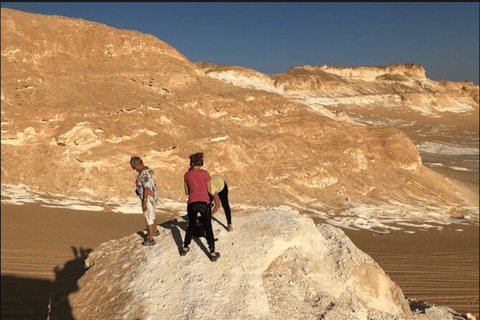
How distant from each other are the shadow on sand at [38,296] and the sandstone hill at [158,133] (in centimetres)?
656

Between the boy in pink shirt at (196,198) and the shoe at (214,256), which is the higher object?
the boy in pink shirt at (196,198)

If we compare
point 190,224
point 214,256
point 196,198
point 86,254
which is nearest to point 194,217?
point 190,224

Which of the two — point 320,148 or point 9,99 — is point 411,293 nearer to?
point 320,148

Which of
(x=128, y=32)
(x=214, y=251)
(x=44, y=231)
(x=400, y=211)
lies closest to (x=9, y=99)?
(x=128, y=32)

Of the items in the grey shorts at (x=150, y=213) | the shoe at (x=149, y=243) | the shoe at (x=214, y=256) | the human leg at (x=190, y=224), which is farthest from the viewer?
the grey shorts at (x=150, y=213)

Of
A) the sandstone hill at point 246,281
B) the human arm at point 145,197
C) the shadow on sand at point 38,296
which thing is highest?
the human arm at point 145,197

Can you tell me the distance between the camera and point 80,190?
11984 mm

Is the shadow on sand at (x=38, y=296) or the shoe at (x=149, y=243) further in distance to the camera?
the shoe at (x=149, y=243)

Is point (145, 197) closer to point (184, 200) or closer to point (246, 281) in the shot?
point (246, 281)

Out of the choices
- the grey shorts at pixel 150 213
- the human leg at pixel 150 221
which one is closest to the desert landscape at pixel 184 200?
the human leg at pixel 150 221

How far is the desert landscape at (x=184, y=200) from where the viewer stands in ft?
13.8

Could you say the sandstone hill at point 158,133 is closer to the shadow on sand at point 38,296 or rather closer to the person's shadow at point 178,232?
the shadow on sand at point 38,296

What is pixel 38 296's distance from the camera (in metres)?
5.09

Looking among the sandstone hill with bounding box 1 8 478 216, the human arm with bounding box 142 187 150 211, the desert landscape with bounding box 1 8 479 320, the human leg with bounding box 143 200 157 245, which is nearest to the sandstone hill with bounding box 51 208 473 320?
the desert landscape with bounding box 1 8 479 320
